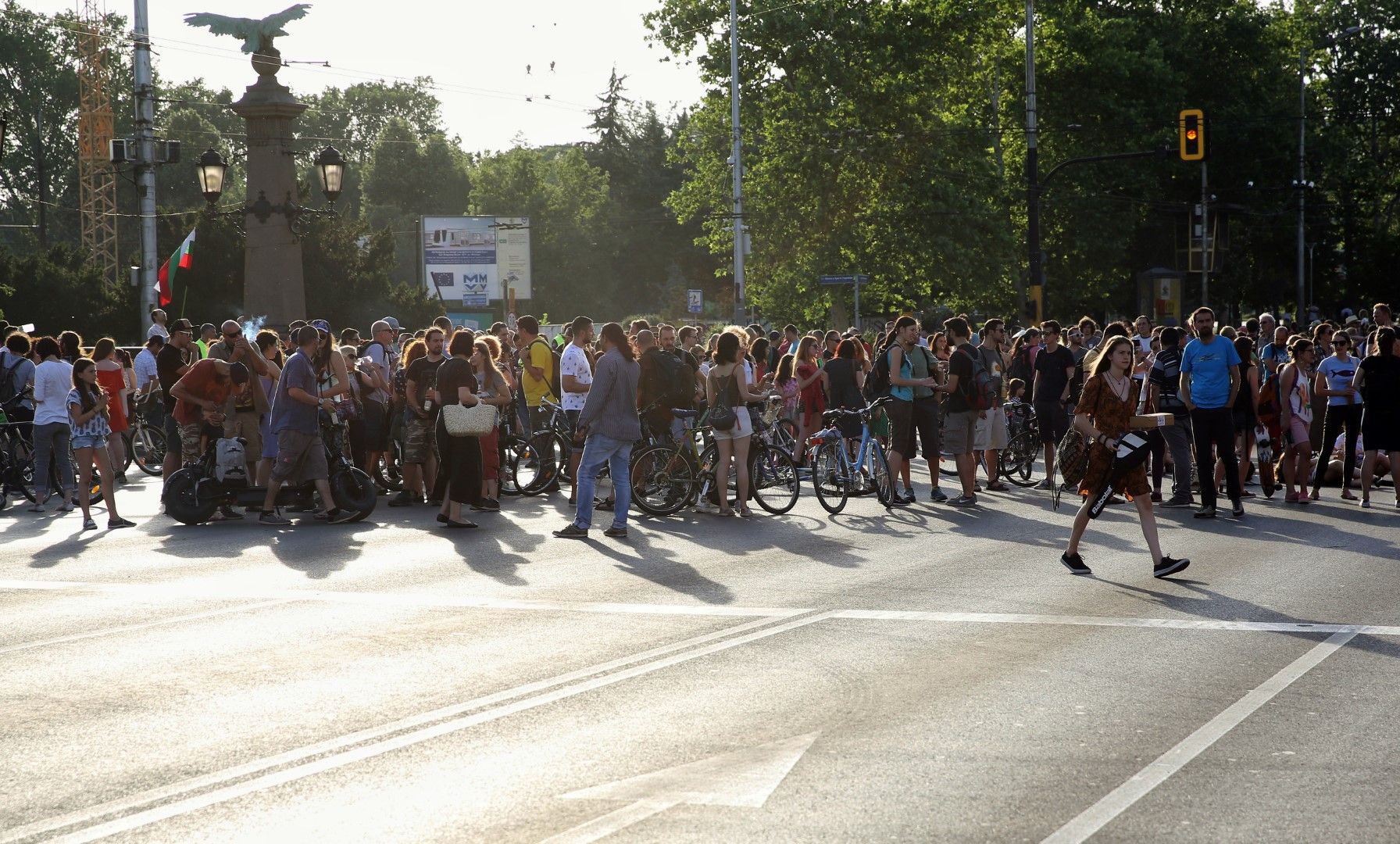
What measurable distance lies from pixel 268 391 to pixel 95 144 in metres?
72.8

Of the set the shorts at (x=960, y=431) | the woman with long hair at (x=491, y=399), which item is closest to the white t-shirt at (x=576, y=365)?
the woman with long hair at (x=491, y=399)

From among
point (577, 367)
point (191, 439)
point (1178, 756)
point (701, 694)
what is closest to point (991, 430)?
point (577, 367)

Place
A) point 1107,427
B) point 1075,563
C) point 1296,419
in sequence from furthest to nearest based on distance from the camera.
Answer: point 1296,419 < point 1075,563 < point 1107,427

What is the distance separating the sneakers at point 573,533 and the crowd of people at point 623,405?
0.05 meters


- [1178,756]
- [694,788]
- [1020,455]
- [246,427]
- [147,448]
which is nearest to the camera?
[694,788]

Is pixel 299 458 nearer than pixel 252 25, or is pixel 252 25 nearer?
pixel 299 458

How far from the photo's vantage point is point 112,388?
58.0ft

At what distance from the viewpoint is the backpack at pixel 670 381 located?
51.1 feet

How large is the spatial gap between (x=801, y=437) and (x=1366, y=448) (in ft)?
20.1

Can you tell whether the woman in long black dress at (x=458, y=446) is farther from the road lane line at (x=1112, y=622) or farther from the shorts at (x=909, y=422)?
the road lane line at (x=1112, y=622)

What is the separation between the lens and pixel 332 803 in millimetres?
5445

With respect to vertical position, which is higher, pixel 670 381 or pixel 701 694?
pixel 670 381

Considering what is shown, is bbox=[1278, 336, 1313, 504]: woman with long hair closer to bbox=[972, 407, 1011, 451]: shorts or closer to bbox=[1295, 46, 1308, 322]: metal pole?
bbox=[972, 407, 1011, 451]: shorts

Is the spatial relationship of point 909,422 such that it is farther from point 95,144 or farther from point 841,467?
point 95,144
